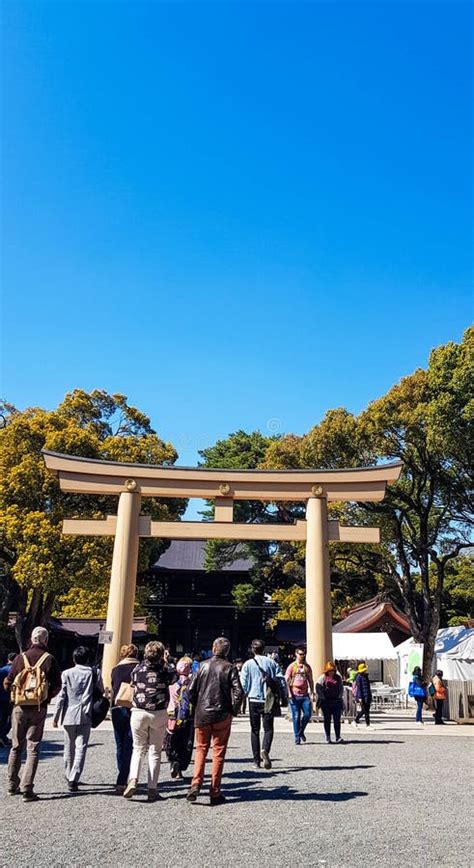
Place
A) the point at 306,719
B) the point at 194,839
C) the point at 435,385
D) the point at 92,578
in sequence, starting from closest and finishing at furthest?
the point at 194,839 < the point at 306,719 < the point at 435,385 < the point at 92,578

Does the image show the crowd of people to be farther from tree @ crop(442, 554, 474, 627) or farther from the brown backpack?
tree @ crop(442, 554, 474, 627)

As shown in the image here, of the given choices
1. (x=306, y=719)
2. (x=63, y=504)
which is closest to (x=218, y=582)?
(x=63, y=504)

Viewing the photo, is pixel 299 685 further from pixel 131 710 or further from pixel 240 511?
pixel 240 511

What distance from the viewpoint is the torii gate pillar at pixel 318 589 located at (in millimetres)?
15219

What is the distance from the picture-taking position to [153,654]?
6242mm

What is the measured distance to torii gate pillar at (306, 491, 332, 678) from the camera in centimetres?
1522

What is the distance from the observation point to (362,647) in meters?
21.8

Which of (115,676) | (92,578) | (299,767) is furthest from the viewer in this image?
(92,578)

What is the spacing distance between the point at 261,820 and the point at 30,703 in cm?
239

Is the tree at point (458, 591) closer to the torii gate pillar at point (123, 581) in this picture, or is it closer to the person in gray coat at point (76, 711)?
the torii gate pillar at point (123, 581)

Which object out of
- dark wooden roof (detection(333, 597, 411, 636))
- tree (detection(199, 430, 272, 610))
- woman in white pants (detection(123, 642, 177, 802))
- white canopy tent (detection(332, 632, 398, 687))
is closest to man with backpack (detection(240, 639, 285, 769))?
woman in white pants (detection(123, 642, 177, 802))

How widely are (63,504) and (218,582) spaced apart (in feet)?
53.4

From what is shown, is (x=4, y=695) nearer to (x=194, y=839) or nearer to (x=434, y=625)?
→ (x=194, y=839)

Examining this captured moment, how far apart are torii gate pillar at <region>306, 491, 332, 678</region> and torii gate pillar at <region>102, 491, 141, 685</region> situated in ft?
14.2
